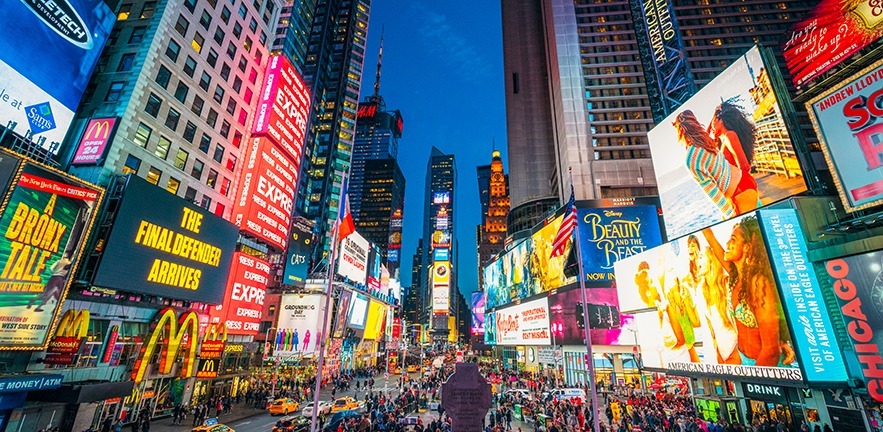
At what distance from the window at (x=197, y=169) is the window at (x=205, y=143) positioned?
115 cm

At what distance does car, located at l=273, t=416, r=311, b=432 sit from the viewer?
20.4 metres

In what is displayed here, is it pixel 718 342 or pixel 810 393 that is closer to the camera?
pixel 810 393

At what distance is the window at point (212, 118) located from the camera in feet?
Result: 112

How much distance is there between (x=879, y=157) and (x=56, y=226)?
39.0 meters

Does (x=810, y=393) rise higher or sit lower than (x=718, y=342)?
lower

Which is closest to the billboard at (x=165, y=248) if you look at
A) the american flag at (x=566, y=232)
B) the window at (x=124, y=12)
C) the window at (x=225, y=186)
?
the window at (x=225, y=186)

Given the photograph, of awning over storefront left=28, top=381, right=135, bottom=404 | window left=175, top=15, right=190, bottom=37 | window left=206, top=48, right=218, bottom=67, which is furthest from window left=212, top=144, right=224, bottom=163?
awning over storefront left=28, top=381, right=135, bottom=404

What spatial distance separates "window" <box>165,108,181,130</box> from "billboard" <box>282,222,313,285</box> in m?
19.6

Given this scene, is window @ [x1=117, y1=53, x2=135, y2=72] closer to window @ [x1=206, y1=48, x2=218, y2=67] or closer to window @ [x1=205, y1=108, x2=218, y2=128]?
window @ [x1=206, y1=48, x2=218, y2=67]

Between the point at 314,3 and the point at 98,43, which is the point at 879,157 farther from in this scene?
the point at 314,3

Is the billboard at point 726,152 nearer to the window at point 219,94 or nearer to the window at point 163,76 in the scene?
the window at point 219,94

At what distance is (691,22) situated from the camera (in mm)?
90250

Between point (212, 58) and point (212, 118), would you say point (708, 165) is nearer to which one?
point (212, 118)

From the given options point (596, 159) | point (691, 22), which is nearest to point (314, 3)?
point (596, 159)
